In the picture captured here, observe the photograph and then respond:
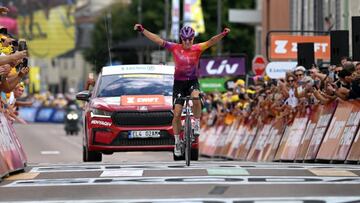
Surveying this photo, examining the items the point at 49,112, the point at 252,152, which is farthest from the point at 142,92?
the point at 49,112

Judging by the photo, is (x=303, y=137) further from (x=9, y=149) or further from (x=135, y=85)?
(x=9, y=149)

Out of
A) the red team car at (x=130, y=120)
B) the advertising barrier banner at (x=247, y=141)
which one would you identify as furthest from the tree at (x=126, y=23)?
the red team car at (x=130, y=120)

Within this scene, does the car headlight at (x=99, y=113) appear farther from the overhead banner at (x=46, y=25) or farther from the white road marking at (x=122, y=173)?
the overhead banner at (x=46, y=25)

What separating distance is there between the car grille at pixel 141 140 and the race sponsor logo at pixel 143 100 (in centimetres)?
59

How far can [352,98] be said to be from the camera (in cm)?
2094

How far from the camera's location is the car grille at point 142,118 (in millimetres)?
22328

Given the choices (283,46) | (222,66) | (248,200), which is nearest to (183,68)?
(248,200)

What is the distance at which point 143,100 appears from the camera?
22.6 meters

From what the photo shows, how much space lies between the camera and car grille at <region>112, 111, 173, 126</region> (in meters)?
22.3

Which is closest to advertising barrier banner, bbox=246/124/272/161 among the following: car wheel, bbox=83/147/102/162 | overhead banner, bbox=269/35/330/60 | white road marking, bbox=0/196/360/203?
overhead banner, bbox=269/35/330/60

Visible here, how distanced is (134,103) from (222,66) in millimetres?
23081

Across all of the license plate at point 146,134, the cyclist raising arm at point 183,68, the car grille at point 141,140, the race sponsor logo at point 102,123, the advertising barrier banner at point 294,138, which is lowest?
the advertising barrier banner at point 294,138

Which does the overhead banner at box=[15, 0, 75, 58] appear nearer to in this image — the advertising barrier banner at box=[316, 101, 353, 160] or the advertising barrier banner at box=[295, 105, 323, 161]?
the advertising barrier banner at box=[295, 105, 323, 161]

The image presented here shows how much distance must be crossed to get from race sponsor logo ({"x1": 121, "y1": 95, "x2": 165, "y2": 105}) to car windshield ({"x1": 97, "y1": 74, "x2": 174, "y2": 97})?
20 cm
